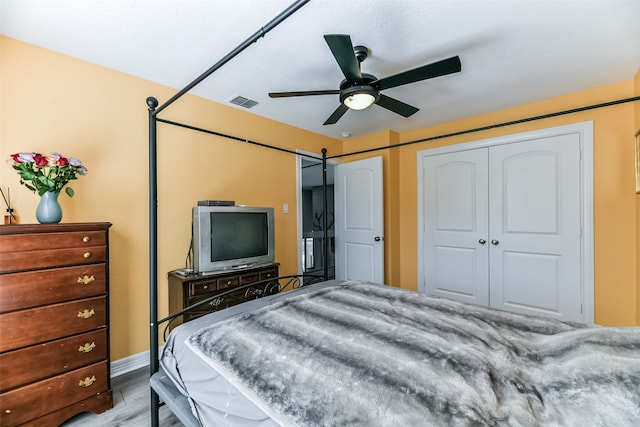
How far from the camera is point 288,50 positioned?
1967 mm

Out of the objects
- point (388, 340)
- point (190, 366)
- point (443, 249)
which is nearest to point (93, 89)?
point (190, 366)

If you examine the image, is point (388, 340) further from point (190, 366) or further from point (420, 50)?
point (420, 50)

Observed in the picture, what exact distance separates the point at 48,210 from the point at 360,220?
3.07 meters

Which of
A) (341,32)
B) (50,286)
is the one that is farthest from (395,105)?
(50,286)

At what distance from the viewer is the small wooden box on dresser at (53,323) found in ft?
4.74

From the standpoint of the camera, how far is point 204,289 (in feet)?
7.35

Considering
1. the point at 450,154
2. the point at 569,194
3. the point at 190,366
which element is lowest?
the point at 190,366

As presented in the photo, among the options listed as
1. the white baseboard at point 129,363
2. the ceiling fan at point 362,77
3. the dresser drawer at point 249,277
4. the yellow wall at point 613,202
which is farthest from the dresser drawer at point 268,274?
the yellow wall at point 613,202

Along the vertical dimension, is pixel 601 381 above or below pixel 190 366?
above

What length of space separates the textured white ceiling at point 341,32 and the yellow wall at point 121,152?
0.16 m

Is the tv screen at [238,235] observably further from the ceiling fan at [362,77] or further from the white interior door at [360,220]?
the white interior door at [360,220]

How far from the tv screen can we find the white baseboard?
A: 36.4 inches

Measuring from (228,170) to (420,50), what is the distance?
206 cm

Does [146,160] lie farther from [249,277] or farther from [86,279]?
[249,277]
